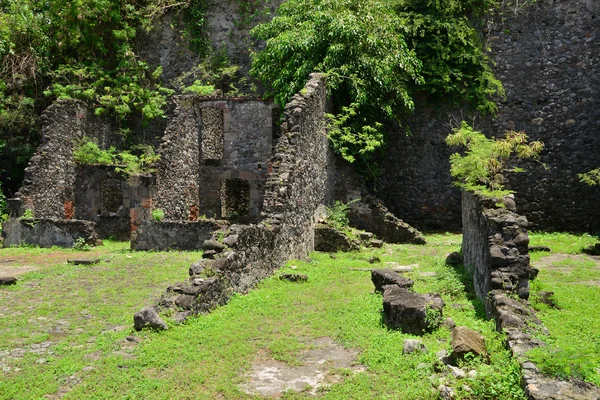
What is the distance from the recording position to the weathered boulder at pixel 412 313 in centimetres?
725

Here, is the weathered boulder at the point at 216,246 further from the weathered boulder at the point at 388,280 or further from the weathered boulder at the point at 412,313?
the weathered boulder at the point at 412,313

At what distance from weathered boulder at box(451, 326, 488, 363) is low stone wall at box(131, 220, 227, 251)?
980 centimetres

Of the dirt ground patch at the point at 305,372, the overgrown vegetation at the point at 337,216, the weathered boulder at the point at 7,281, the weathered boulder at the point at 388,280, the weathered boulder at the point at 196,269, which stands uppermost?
the overgrown vegetation at the point at 337,216

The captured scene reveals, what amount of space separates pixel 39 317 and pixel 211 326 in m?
2.83

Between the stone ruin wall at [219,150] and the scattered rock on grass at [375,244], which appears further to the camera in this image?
the stone ruin wall at [219,150]

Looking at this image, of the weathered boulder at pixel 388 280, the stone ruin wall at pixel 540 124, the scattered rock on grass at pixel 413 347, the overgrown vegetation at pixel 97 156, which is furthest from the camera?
the overgrown vegetation at pixel 97 156

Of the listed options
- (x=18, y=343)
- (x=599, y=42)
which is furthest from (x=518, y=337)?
(x=599, y=42)

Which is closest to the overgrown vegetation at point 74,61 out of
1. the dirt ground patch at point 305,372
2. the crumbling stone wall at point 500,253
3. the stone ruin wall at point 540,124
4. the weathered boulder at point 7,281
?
the stone ruin wall at point 540,124

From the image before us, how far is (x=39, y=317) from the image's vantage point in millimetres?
8594

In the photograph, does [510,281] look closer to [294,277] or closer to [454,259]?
[294,277]

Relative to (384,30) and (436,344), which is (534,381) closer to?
(436,344)

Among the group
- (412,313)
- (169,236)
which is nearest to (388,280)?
(412,313)

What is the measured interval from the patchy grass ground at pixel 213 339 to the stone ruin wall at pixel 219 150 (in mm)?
8723

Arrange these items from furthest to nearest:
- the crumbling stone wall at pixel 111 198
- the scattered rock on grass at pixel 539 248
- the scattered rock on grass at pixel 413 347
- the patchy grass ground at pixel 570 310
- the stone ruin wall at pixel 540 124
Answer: the stone ruin wall at pixel 540 124 → the crumbling stone wall at pixel 111 198 → the scattered rock on grass at pixel 539 248 → the scattered rock on grass at pixel 413 347 → the patchy grass ground at pixel 570 310
